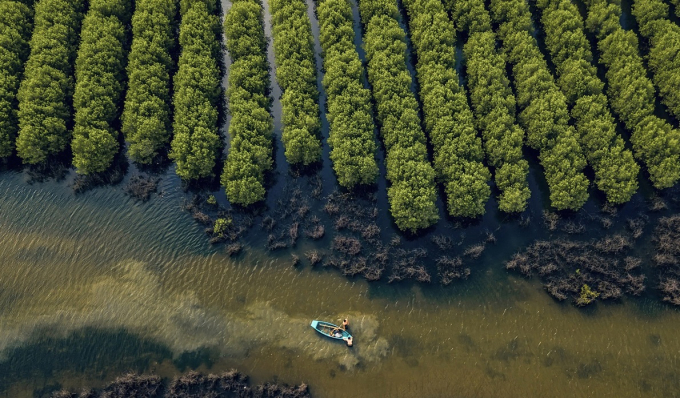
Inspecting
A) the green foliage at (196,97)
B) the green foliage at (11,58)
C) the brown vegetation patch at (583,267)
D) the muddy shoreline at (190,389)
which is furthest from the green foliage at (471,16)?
the green foliage at (11,58)

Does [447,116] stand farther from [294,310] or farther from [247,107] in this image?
[294,310]

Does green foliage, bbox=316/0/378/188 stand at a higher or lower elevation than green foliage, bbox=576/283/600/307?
higher

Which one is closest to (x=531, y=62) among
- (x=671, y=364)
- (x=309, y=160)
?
(x=309, y=160)

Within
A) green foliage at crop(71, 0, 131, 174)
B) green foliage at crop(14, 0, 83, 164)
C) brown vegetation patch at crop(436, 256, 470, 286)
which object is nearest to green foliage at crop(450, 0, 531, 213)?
brown vegetation patch at crop(436, 256, 470, 286)

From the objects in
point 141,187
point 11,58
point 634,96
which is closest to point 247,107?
point 141,187

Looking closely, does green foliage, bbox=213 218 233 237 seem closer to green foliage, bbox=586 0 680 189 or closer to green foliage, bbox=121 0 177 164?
green foliage, bbox=121 0 177 164

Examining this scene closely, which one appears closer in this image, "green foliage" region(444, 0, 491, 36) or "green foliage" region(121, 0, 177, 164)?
"green foliage" region(121, 0, 177, 164)
